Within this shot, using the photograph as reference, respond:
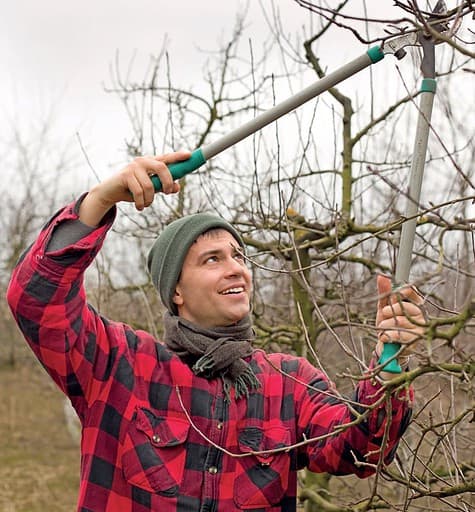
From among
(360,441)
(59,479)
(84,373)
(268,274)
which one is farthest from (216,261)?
(59,479)

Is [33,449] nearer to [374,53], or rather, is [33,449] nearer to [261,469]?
[261,469]

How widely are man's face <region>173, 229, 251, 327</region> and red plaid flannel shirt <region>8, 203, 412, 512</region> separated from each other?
0.19 metres

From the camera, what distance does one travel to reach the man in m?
2.23

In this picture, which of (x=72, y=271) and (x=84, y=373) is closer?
(x=72, y=271)

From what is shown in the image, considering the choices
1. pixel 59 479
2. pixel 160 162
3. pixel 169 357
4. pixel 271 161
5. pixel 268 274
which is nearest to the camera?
pixel 160 162

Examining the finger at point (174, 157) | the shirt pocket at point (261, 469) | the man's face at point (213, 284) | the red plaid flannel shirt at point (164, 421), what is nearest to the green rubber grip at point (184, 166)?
the finger at point (174, 157)

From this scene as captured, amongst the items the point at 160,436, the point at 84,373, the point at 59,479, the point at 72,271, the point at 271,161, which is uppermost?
the point at 271,161

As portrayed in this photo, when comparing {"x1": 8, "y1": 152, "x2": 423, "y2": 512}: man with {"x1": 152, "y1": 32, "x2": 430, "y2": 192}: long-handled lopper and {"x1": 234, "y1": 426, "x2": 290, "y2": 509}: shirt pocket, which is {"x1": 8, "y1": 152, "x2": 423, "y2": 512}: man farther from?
{"x1": 152, "y1": 32, "x2": 430, "y2": 192}: long-handled lopper

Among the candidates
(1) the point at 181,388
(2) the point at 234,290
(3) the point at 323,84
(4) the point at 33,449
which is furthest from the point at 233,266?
(4) the point at 33,449

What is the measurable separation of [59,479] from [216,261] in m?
10.4

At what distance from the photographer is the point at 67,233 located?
2.22 meters

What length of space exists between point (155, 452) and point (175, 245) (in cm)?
69

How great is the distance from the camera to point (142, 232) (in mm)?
5316

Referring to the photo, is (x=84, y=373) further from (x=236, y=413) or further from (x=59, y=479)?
(x=59, y=479)
